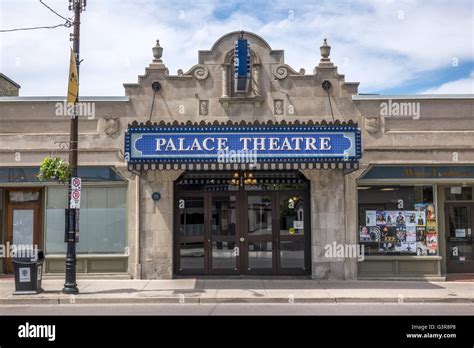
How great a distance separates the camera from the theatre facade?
15.4 meters

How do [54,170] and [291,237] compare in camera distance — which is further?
[291,237]

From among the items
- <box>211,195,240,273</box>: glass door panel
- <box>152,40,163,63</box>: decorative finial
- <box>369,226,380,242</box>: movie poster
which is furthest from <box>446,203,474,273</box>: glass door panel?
<box>152,40,163,63</box>: decorative finial

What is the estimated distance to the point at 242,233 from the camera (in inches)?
611

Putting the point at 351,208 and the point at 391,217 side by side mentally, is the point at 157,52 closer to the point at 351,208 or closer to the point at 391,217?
the point at 351,208

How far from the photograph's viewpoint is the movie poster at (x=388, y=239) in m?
15.6

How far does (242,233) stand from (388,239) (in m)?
4.40

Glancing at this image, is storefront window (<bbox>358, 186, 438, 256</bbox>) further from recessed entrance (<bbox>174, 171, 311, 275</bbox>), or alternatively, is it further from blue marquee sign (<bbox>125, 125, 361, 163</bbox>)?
blue marquee sign (<bbox>125, 125, 361, 163</bbox>)

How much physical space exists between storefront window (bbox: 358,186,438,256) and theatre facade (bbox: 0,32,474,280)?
0.10 ft

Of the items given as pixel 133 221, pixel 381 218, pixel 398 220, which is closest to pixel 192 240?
pixel 133 221

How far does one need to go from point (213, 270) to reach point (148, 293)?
294cm

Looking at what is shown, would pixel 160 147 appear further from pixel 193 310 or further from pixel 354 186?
pixel 354 186

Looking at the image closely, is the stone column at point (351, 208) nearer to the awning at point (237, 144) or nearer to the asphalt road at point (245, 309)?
the awning at point (237, 144)
